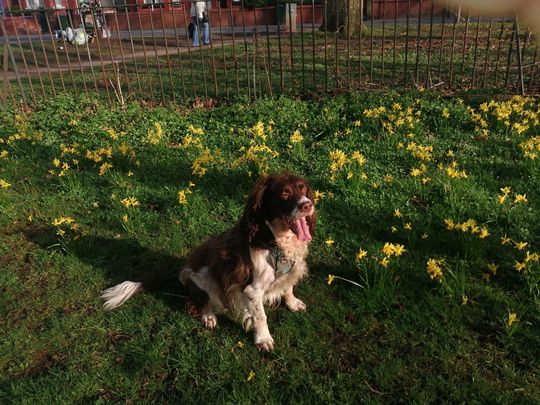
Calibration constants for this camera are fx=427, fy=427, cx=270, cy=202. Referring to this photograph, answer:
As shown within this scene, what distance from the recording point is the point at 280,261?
2.78 m

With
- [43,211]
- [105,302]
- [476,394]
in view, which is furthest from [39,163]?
[476,394]

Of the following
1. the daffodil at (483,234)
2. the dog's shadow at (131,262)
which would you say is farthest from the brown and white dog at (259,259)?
the daffodil at (483,234)

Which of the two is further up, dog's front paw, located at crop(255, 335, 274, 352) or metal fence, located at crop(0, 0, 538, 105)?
metal fence, located at crop(0, 0, 538, 105)

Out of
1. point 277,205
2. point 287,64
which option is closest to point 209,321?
point 277,205

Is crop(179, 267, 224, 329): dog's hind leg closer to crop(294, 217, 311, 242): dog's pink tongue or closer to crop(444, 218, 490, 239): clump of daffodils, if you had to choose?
crop(294, 217, 311, 242): dog's pink tongue

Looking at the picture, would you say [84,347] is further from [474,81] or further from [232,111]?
[474,81]

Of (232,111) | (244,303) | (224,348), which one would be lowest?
(224,348)

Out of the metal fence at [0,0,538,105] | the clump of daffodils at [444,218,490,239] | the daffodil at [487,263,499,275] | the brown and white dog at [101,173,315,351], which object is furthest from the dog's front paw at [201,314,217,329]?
the metal fence at [0,0,538,105]

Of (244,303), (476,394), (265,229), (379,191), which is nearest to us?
(476,394)

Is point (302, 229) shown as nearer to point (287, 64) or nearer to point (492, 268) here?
point (492, 268)

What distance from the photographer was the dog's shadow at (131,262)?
337 centimetres

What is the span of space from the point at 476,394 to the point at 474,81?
20.0 feet

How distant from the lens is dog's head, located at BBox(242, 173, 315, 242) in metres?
2.58

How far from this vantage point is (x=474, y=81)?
709 cm
